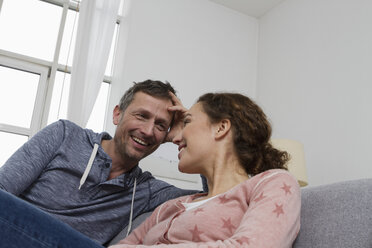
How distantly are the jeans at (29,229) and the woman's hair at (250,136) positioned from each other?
2.15 feet

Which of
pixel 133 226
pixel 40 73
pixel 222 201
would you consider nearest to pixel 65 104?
pixel 40 73

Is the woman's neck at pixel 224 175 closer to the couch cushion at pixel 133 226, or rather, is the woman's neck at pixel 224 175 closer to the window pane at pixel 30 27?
the couch cushion at pixel 133 226

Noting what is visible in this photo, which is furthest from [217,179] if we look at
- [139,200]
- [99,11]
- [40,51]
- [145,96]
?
[40,51]

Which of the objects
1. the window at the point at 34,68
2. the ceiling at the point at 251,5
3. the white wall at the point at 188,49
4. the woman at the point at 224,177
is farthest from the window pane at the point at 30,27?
the woman at the point at 224,177

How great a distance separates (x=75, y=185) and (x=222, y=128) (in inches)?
24.8

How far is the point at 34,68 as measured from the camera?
3420 millimetres

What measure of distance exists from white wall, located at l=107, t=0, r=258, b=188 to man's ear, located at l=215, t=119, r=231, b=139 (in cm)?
211

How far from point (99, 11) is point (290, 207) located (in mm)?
2789

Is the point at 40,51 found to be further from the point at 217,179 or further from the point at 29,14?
the point at 217,179

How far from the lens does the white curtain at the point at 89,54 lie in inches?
121

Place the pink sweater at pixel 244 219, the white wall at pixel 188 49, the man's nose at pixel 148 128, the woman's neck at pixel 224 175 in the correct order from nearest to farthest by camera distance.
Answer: the pink sweater at pixel 244 219, the woman's neck at pixel 224 175, the man's nose at pixel 148 128, the white wall at pixel 188 49

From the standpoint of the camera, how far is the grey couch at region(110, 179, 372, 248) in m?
0.93

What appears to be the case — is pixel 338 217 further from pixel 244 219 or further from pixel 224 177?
pixel 224 177

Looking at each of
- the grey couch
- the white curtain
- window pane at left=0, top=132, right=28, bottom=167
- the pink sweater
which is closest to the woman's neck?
the pink sweater
